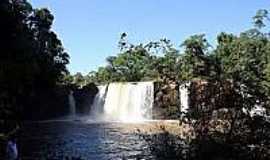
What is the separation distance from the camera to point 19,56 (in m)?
42.8

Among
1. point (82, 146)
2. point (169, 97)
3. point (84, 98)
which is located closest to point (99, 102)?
point (84, 98)

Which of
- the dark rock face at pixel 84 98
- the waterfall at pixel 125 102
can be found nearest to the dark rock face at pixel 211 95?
the waterfall at pixel 125 102

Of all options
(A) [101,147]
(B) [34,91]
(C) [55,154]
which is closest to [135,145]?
(A) [101,147]

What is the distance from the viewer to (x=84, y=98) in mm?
63812

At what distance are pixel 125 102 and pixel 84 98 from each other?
6.06 meters

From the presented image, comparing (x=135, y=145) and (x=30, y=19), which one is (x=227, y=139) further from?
(x=30, y=19)

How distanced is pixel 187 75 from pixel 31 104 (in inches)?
1859

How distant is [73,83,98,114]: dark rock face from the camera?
63562 mm

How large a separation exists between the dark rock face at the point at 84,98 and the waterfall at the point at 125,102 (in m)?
0.67

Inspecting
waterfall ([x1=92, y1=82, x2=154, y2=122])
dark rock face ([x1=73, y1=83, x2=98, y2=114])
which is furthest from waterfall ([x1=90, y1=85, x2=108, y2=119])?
dark rock face ([x1=73, y1=83, x2=98, y2=114])

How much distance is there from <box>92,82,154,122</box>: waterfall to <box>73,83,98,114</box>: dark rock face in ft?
2.20

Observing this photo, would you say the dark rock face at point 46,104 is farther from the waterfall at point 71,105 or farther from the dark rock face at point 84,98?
the dark rock face at point 84,98

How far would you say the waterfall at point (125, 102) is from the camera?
57.0m

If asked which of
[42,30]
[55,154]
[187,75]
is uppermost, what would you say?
[42,30]
